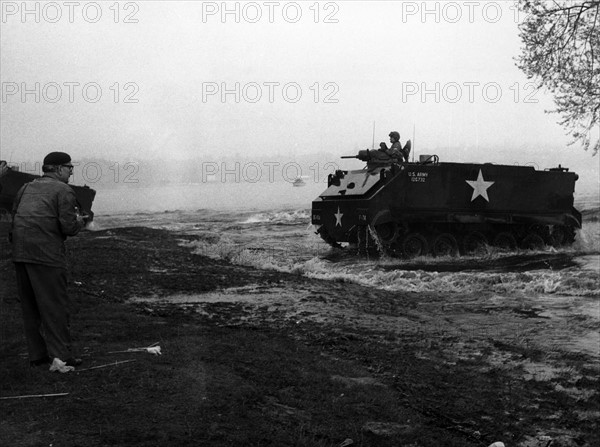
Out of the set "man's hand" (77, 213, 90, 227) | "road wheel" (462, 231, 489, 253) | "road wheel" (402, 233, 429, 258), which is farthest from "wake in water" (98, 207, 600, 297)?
"man's hand" (77, 213, 90, 227)

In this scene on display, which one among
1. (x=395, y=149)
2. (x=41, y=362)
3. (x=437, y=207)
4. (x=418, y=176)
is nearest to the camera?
(x=41, y=362)

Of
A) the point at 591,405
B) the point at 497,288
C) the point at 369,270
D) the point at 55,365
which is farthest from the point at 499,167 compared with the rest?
the point at 55,365

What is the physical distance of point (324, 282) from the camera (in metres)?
12.5

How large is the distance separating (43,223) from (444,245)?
1406 centimetres

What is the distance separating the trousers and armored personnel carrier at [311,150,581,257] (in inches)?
478

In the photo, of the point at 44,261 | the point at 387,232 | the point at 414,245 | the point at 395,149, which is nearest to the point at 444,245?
the point at 414,245

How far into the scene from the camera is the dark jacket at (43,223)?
17.3ft

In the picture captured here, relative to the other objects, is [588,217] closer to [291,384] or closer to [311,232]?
[311,232]

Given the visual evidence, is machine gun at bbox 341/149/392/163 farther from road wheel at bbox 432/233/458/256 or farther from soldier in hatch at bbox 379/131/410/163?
road wheel at bbox 432/233/458/256

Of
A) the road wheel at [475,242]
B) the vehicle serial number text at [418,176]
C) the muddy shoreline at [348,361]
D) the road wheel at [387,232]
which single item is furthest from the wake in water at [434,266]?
the vehicle serial number text at [418,176]

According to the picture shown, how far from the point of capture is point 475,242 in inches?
745

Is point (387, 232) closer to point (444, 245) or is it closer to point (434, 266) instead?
point (444, 245)

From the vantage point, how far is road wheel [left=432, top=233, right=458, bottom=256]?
59.1 ft

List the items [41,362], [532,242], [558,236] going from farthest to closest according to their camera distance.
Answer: [558,236] → [532,242] → [41,362]
